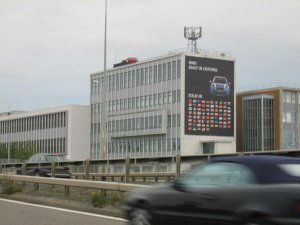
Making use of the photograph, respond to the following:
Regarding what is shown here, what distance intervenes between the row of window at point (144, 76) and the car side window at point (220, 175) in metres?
79.0

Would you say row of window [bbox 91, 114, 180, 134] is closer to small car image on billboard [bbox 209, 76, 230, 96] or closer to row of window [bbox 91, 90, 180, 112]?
row of window [bbox 91, 90, 180, 112]

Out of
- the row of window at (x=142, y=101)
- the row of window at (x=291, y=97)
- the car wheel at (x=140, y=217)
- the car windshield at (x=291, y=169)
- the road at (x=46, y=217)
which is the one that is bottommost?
the road at (x=46, y=217)

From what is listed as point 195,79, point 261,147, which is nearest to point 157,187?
point 195,79

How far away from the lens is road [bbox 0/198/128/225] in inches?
483

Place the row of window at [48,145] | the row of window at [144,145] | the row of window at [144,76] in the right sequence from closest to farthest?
the row of window at [144,145] → the row of window at [144,76] → the row of window at [48,145]

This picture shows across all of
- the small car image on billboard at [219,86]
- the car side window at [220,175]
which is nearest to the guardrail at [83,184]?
the car side window at [220,175]

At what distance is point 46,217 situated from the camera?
1333 centimetres

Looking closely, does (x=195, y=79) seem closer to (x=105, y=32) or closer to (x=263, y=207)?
(x=105, y=32)

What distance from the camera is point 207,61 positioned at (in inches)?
3504

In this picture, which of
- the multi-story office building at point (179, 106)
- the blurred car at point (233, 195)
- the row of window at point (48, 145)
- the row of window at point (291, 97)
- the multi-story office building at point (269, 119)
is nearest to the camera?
the blurred car at point (233, 195)

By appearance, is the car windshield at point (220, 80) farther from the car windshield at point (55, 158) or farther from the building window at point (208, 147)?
the car windshield at point (55, 158)

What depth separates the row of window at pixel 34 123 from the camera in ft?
354

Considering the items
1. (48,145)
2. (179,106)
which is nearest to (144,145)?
(179,106)

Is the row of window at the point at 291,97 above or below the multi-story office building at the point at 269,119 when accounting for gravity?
above
